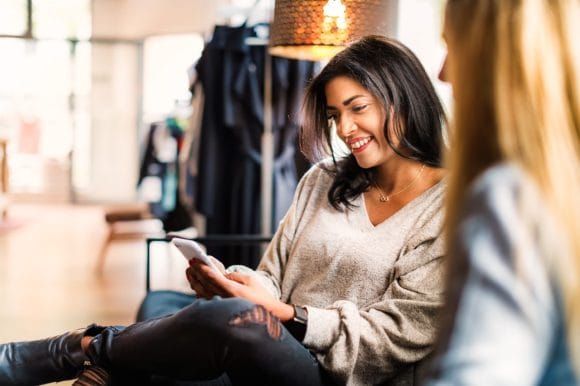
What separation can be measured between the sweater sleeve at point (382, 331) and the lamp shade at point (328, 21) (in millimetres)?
789

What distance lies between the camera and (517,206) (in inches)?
31.6

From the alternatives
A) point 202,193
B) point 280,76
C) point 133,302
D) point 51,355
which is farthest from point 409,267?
point 133,302

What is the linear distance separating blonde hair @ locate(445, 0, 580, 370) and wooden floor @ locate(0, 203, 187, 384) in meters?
3.40

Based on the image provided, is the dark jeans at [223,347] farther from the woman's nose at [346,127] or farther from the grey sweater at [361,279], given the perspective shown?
the woman's nose at [346,127]

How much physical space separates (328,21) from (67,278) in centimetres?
365

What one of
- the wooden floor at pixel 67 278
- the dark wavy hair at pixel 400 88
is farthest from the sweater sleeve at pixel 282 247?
the wooden floor at pixel 67 278

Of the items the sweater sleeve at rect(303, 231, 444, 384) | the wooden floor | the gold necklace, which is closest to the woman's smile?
the gold necklace

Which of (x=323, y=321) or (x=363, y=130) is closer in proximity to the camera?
(x=323, y=321)

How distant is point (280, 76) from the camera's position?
3.96m

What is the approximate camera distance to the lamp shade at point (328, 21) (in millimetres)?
2408

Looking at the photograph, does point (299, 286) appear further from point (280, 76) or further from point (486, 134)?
point (280, 76)

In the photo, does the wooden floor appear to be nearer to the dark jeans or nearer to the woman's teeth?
the dark jeans

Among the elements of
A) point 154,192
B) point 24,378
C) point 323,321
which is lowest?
point 154,192

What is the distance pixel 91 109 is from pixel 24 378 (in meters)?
9.11
